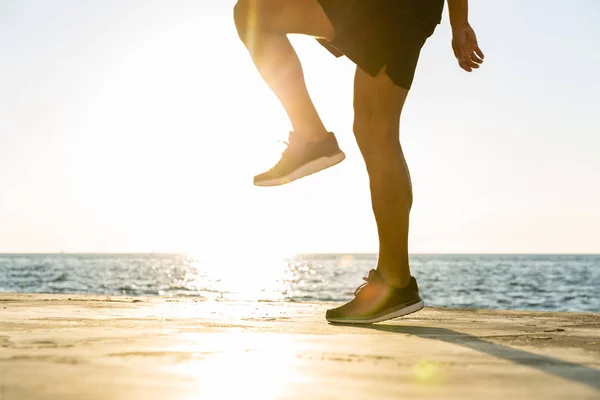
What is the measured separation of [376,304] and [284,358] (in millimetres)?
1367

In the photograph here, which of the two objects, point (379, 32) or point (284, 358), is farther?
point (379, 32)

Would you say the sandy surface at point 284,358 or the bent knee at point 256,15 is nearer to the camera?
the sandy surface at point 284,358

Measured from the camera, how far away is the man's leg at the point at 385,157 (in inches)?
126

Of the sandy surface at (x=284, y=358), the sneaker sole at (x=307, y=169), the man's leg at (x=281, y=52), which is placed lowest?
the sandy surface at (x=284, y=358)

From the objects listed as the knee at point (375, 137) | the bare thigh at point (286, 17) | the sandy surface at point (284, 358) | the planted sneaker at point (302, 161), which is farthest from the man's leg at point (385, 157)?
the sandy surface at point (284, 358)

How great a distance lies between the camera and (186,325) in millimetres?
2846

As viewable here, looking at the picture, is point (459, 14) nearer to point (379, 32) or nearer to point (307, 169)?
point (379, 32)

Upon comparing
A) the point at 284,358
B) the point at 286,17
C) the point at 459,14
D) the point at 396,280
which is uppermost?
the point at 459,14

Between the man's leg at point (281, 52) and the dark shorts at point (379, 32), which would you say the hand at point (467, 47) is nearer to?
the dark shorts at point (379, 32)

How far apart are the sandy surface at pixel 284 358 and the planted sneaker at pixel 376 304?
8 centimetres

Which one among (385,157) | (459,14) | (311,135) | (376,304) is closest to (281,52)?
(311,135)

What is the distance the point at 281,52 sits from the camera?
10.8 feet

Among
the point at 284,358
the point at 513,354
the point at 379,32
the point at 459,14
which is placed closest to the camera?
the point at 284,358

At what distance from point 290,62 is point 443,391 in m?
2.11
